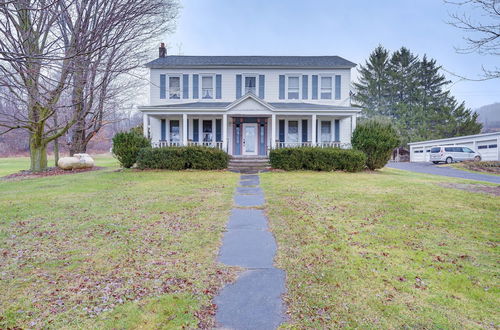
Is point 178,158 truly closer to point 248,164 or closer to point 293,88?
point 248,164

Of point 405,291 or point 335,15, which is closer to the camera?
point 405,291

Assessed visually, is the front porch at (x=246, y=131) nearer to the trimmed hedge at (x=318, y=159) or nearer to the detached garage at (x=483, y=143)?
the trimmed hedge at (x=318, y=159)

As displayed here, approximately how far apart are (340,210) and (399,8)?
15046 mm

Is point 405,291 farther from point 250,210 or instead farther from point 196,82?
point 196,82

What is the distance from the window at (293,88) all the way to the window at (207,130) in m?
5.73

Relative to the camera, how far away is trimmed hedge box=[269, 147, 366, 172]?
1370cm

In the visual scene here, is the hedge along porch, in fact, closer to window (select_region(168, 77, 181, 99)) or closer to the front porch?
the front porch

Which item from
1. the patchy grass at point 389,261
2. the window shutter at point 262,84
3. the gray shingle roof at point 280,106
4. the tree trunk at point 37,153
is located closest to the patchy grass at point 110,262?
the patchy grass at point 389,261

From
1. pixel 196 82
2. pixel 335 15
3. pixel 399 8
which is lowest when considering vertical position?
pixel 196 82

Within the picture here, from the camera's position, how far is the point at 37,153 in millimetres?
14898

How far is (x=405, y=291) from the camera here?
2.94 m

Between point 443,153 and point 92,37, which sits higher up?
point 92,37

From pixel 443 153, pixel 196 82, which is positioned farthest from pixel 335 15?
pixel 443 153

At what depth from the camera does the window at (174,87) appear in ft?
60.0
